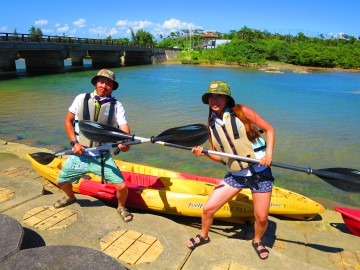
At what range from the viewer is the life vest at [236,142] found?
10.6 ft

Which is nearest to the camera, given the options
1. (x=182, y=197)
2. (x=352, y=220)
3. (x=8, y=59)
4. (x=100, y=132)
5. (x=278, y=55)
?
(x=100, y=132)

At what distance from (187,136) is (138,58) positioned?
215ft

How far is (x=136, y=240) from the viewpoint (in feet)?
12.0

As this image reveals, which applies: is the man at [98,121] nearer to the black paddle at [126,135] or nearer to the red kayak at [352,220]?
the black paddle at [126,135]

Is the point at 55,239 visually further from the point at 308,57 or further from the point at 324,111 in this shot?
the point at 308,57

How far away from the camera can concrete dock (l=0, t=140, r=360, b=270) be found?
285 centimetres

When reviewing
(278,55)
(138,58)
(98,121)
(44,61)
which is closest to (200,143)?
(98,121)

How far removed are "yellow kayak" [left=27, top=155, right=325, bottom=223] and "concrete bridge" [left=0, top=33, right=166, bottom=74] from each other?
93.3ft

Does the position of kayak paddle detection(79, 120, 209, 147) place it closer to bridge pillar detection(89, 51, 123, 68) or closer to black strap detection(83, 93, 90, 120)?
black strap detection(83, 93, 90, 120)

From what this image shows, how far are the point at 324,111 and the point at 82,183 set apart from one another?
1746cm

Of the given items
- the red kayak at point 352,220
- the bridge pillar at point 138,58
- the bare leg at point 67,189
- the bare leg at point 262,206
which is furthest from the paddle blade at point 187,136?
the bridge pillar at point 138,58

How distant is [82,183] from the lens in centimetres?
527

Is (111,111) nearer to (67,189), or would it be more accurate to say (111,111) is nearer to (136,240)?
(67,189)

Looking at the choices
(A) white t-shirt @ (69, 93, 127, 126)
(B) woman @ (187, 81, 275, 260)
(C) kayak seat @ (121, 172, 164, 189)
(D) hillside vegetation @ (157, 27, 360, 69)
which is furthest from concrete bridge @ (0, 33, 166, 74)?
(B) woman @ (187, 81, 275, 260)
